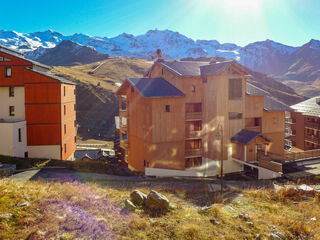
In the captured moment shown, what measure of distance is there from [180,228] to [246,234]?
259cm

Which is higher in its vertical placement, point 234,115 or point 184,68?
point 184,68

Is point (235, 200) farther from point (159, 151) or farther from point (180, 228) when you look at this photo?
point (159, 151)

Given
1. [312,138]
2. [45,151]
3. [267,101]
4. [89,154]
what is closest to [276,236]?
[267,101]

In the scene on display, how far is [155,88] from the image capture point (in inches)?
1177

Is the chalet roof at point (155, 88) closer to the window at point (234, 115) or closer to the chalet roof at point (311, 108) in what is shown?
the window at point (234, 115)

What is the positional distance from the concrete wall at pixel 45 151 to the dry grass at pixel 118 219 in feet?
68.7

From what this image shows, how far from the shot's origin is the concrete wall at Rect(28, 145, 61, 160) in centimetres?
3198

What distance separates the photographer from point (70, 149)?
38.8 m

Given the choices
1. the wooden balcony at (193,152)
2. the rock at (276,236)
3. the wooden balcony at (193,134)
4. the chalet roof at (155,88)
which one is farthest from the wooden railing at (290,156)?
the rock at (276,236)

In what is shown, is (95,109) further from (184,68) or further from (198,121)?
(198,121)

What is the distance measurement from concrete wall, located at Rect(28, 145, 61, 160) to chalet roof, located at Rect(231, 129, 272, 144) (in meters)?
23.0

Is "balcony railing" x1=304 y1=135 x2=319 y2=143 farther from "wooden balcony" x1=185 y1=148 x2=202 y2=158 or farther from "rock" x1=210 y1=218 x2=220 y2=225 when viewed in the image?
"rock" x1=210 y1=218 x2=220 y2=225

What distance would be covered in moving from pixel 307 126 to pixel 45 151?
134ft

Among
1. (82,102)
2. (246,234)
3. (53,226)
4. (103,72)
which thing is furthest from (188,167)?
(103,72)
